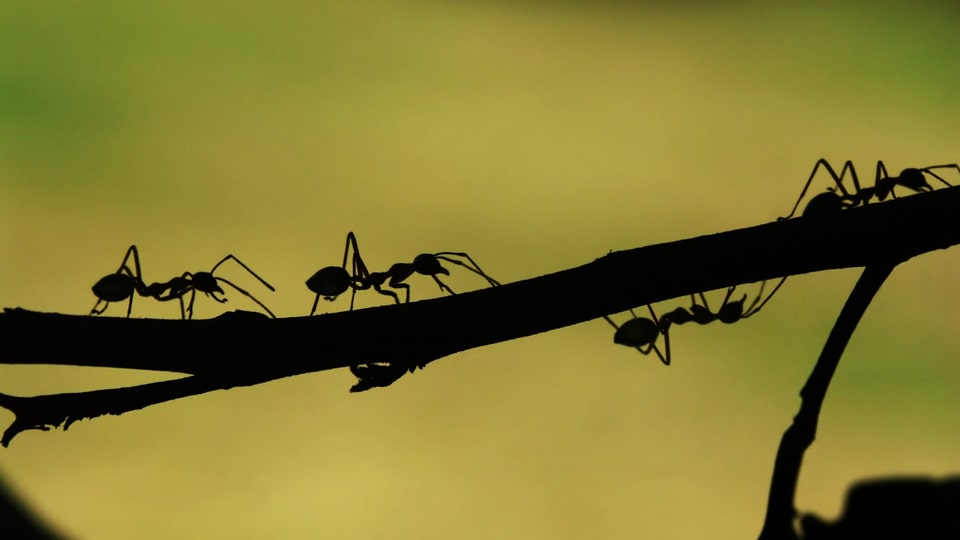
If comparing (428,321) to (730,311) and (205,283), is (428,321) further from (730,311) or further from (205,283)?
(205,283)

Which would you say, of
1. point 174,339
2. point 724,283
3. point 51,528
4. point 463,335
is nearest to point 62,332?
point 174,339

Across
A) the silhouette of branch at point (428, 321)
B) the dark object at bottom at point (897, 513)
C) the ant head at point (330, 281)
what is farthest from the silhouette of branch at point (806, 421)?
the ant head at point (330, 281)

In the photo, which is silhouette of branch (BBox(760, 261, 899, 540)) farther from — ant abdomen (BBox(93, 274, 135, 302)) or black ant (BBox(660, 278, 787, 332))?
ant abdomen (BBox(93, 274, 135, 302))

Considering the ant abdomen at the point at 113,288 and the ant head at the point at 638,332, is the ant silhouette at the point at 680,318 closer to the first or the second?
the ant head at the point at 638,332

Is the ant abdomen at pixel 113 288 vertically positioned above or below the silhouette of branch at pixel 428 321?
above

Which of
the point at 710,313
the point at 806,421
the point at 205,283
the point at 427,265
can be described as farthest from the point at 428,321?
the point at 205,283

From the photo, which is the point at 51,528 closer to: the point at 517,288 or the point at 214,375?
the point at 214,375
